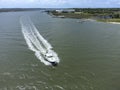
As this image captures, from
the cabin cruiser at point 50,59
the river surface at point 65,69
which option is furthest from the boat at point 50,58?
the river surface at point 65,69

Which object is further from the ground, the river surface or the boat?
the boat

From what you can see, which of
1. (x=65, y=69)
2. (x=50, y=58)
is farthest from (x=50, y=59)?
(x=65, y=69)

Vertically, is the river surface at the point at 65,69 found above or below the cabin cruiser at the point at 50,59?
below

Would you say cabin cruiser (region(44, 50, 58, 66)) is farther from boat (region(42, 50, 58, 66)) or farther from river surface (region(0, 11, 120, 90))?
river surface (region(0, 11, 120, 90))

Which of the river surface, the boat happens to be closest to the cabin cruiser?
the boat

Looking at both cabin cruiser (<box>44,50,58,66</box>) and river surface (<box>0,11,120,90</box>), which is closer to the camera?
river surface (<box>0,11,120,90</box>)

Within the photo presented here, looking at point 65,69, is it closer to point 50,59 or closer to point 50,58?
point 50,59

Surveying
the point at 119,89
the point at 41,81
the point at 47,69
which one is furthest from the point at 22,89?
the point at 119,89

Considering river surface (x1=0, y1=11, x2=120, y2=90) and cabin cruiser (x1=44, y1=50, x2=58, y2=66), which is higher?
cabin cruiser (x1=44, y1=50, x2=58, y2=66)

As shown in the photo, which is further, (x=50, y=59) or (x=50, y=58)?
(x=50, y=58)

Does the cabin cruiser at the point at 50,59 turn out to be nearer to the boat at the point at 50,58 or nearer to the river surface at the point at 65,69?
the boat at the point at 50,58

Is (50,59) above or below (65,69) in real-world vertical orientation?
above

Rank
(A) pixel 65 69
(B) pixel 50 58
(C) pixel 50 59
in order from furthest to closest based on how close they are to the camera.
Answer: (B) pixel 50 58 < (C) pixel 50 59 < (A) pixel 65 69

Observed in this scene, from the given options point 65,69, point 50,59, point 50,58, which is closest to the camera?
point 65,69
